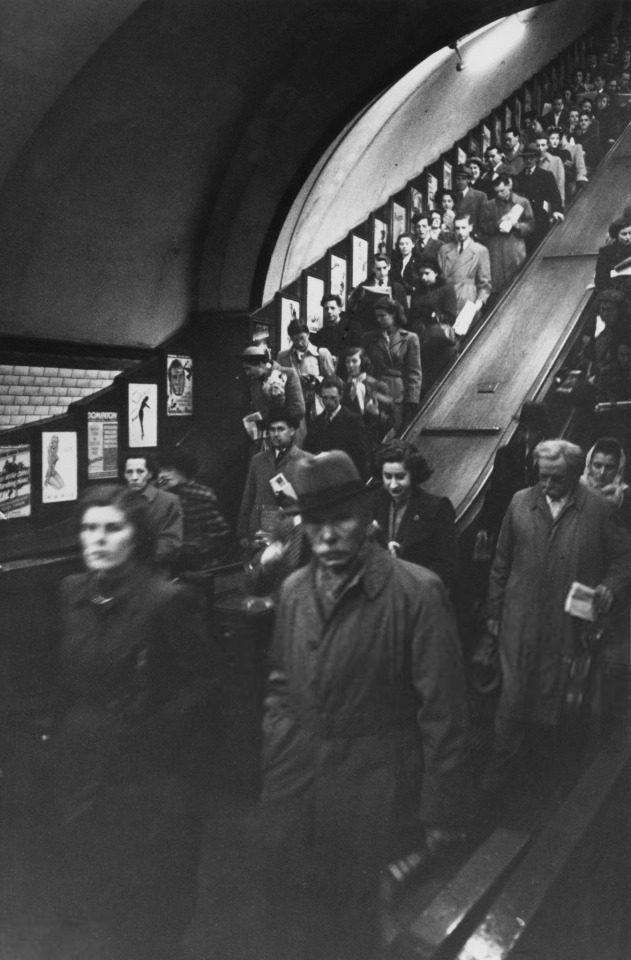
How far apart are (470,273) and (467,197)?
282 mm

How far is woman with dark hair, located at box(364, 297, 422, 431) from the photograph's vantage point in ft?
9.73

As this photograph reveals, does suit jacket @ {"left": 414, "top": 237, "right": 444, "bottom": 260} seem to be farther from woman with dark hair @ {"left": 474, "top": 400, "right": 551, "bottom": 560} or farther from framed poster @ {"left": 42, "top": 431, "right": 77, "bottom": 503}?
framed poster @ {"left": 42, "top": 431, "right": 77, "bottom": 503}

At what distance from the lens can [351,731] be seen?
9.14 feet

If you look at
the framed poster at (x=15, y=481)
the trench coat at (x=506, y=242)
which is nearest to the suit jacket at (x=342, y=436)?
the trench coat at (x=506, y=242)

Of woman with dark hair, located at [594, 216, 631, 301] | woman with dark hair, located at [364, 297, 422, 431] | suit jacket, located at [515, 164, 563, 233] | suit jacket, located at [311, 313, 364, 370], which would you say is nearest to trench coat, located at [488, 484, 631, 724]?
woman with dark hair, located at [364, 297, 422, 431]

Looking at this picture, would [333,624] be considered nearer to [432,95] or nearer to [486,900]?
[486,900]

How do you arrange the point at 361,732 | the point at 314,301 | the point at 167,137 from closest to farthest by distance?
the point at 361,732 → the point at 314,301 → the point at 167,137

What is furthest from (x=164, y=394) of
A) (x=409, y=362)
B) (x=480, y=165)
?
(x=480, y=165)

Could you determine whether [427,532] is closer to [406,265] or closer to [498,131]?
[406,265]

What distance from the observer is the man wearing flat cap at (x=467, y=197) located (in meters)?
3.02

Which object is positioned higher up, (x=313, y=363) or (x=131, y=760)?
(x=313, y=363)

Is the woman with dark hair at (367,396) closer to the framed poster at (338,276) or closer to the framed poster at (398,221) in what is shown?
the framed poster at (338,276)

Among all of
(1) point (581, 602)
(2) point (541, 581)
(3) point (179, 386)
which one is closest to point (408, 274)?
(3) point (179, 386)

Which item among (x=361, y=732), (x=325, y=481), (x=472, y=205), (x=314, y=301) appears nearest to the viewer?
(x=361, y=732)
